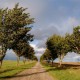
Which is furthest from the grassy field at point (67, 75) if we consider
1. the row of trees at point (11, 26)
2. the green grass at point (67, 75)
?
the row of trees at point (11, 26)

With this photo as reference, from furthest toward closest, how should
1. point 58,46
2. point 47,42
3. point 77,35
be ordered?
point 47,42 → point 58,46 → point 77,35

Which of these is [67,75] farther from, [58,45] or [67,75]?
[58,45]

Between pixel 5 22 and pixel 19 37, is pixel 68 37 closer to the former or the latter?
pixel 19 37

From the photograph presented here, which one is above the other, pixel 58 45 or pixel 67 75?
pixel 58 45

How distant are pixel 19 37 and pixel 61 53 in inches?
1931

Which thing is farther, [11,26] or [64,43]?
[64,43]

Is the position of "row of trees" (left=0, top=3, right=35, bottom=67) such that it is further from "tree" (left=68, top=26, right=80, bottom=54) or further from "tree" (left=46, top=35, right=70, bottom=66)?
"tree" (left=46, top=35, right=70, bottom=66)

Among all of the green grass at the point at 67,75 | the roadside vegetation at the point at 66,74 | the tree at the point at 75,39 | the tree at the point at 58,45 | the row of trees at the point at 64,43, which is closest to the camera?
the green grass at the point at 67,75

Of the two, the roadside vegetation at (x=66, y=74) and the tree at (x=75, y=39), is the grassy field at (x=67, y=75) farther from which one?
the tree at (x=75, y=39)

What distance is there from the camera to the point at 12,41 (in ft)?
141

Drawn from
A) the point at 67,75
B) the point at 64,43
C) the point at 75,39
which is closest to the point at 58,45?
the point at 64,43

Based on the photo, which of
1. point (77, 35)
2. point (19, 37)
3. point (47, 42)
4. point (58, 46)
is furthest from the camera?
point (47, 42)

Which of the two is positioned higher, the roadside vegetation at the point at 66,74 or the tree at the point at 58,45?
the tree at the point at 58,45

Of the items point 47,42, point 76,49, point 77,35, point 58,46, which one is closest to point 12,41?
point 77,35
